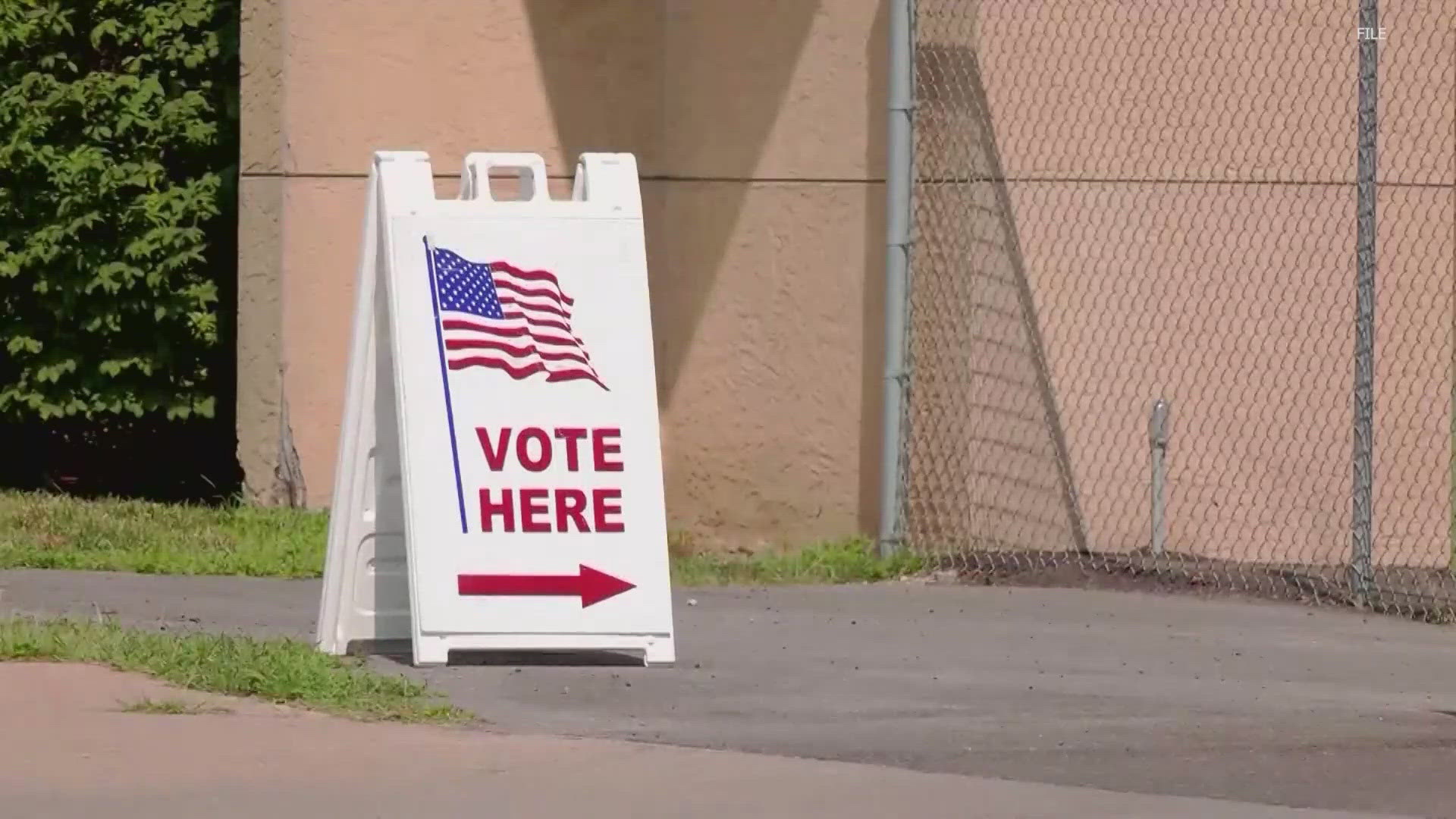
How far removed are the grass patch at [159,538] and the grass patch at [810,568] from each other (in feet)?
5.29

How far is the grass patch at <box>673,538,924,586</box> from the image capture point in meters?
10.4

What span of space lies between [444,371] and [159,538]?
3.53m

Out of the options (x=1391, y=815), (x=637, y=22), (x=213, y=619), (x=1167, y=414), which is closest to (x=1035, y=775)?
(x=1391, y=815)

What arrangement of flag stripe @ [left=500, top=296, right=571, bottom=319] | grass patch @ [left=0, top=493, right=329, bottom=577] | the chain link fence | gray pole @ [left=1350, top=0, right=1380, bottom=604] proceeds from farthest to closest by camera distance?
the chain link fence, grass patch @ [left=0, top=493, right=329, bottom=577], gray pole @ [left=1350, top=0, right=1380, bottom=604], flag stripe @ [left=500, top=296, right=571, bottom=319]

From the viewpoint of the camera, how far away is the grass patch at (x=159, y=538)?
33.4ft

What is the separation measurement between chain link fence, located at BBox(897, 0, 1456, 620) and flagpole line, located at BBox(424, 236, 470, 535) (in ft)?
10.9

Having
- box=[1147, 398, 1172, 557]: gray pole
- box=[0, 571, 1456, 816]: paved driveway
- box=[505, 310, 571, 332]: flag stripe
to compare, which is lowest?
box=[0, 571, 1456, 816]: paved driveway

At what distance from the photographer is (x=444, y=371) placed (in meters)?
7.79

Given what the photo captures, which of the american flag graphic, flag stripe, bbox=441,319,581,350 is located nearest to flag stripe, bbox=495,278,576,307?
the american flag graphic

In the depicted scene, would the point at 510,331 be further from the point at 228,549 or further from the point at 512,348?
the point at 228,549

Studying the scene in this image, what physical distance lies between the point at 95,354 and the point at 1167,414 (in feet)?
17.7

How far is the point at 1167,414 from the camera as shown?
10.5 meters

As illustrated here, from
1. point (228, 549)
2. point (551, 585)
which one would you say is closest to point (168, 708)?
point (551, 585)

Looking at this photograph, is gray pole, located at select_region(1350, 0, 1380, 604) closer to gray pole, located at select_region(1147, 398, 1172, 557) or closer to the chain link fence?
the chain link fence
